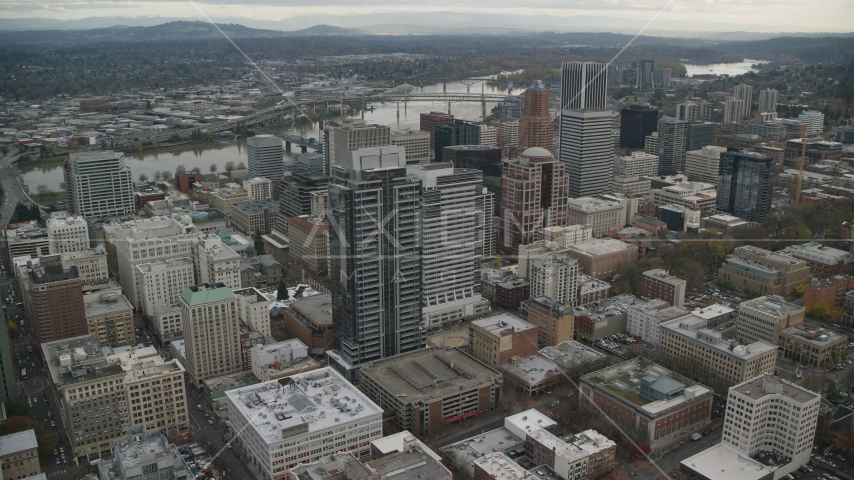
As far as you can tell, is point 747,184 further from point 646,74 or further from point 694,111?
point 646,74

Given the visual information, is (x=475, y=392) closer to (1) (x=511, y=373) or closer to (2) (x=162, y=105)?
(1) (x=511, y=373)

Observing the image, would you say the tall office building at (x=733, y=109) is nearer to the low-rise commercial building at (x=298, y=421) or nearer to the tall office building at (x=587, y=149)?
the tall office building at (x=587, y=149)

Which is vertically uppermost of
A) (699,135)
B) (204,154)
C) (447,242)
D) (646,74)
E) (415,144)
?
(646,74)

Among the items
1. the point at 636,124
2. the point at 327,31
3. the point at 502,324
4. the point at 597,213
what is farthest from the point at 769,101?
the point at 327,31

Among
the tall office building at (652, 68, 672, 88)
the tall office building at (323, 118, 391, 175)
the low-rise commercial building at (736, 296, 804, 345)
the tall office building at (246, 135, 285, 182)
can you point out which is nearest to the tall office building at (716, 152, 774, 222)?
the low-rise commercial building at (736, 296, 804, 345)

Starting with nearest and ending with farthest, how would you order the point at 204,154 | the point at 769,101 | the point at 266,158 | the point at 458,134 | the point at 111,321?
1. the point at 111,321
2. the point at 266,158
3. the point at 458,134
4. the point at 204,154
5. the point at 769,101

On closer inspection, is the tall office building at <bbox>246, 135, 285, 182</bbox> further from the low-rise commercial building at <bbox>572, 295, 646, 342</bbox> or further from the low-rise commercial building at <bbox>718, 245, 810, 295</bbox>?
the low-rise commercial building at <bbox>718, 245, 810, 295</bbox>
